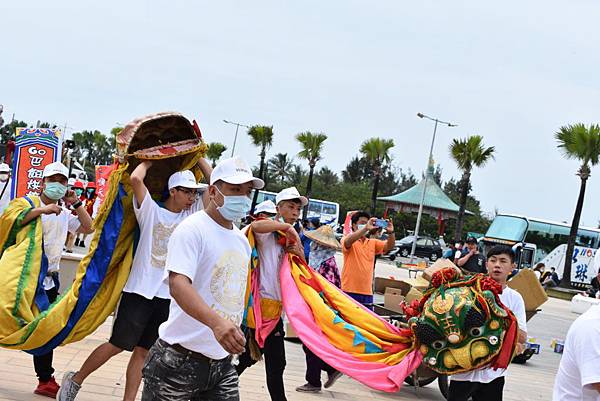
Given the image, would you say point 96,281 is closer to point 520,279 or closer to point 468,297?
point 468,297

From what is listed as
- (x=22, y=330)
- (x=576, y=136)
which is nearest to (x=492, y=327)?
(x=22, y=330)

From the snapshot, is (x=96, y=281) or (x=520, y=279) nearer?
(x=96, y=281)

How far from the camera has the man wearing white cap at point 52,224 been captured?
22.4ft

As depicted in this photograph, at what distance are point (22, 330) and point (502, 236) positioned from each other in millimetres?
47447

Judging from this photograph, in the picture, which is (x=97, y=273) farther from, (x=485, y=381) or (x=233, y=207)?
(x=485, y=381)

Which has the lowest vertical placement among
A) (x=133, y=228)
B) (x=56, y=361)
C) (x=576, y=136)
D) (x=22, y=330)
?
(x=56, y=361)

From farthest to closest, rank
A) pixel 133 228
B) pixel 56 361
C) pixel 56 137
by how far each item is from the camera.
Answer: pixel 56 137 → pixel 56 361 → pixel 133 228

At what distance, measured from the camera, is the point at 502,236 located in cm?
5184

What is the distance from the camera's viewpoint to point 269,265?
7000mm

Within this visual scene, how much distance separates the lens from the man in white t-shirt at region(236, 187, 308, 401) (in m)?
6.73

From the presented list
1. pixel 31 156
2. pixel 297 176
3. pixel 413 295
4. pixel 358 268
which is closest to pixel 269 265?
pixel 358 268

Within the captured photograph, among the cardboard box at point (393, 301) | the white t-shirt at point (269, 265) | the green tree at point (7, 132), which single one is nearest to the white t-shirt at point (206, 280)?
the white t-shirt at point (269, 265)

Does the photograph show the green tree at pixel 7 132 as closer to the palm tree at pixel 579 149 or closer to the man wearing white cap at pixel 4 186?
the man wearing white cap at pixel 4 186

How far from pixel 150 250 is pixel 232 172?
1918 mm
